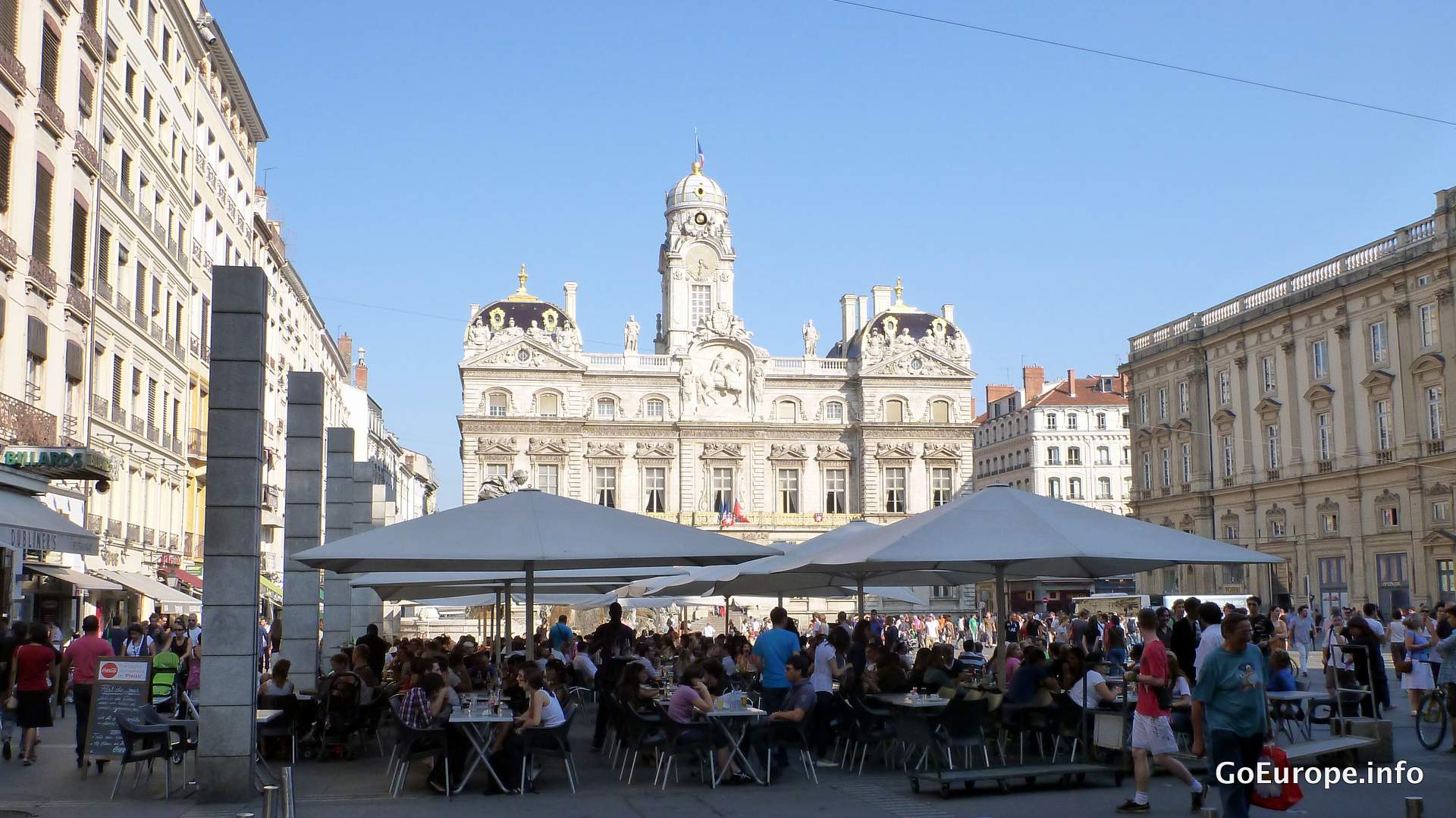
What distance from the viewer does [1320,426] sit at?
145ft

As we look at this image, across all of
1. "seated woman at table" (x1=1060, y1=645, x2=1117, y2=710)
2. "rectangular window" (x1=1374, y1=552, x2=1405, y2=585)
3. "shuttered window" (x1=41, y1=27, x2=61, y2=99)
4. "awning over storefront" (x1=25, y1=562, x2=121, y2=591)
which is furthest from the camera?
"rectangular window" (x1=1374, y1=552, x2=1405, y2=585)

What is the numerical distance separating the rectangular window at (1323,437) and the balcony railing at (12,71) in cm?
3826

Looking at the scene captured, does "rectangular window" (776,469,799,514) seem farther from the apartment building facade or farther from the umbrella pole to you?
the umbrella pole

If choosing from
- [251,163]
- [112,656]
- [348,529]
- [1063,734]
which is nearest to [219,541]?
[112,656]

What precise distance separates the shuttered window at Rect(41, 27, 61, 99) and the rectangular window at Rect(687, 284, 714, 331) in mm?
48897

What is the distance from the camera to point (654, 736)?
36.7ft

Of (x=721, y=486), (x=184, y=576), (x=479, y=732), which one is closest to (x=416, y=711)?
(x=479, y=732)

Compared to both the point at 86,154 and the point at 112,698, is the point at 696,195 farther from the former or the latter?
the point at 112,698

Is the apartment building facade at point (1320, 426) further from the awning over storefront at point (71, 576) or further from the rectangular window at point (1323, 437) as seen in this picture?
the awning over storefront at point (71, 576)

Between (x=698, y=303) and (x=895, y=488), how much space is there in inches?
547

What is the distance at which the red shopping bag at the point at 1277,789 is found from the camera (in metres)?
7.56

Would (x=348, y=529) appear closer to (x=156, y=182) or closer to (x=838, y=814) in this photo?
(x=838, y=814)

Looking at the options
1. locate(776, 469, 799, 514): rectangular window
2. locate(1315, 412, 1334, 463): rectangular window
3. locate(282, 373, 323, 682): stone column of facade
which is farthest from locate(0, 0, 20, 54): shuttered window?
locate(776, 469, 799, 514): rectangular window

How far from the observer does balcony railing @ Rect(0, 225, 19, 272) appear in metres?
18.7
